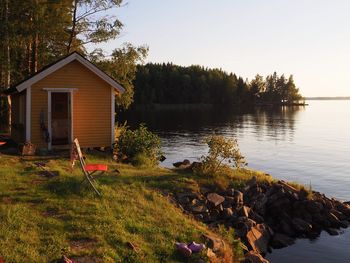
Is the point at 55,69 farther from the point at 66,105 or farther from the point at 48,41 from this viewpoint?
the point at 48,41

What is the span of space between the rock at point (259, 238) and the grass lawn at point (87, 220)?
218 centimetres

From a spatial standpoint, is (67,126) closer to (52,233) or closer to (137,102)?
(52,233)

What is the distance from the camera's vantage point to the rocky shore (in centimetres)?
1472

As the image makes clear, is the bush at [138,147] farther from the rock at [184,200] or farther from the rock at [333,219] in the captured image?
the rock at [333,219]

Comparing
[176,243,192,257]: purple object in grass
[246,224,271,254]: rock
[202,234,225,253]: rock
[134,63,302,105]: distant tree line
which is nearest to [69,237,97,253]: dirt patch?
[176,243,192,257]: purple object in grass

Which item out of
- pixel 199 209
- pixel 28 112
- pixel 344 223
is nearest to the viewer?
pixel 199 209

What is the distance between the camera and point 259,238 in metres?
14.8

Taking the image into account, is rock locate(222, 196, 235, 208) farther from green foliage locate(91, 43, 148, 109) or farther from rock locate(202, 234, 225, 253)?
green foliage locate(91, 43, 148, 109)

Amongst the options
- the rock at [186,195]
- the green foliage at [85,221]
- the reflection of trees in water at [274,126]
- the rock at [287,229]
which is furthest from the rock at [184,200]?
the reflection of trees in water at [274,126]

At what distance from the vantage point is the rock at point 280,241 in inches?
622

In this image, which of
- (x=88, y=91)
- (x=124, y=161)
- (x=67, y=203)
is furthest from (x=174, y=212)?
(x=88, y=91)

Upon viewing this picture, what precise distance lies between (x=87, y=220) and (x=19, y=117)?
13.8 m

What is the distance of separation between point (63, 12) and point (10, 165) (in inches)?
662

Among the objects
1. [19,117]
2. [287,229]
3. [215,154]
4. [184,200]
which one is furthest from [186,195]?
[19,117]
